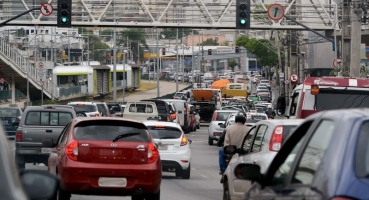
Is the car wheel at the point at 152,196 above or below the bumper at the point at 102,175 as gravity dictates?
below

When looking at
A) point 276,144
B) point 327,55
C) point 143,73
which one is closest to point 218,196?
point 276,144

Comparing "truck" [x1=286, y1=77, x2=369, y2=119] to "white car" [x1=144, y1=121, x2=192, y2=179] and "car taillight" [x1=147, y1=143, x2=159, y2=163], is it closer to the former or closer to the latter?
"white car" [x1=144, y1=121, x2=192, y2=179]

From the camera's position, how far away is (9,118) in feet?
112

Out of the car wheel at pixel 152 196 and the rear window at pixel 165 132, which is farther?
the rear window at pixel 165 132

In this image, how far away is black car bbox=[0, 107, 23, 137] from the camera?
3234cm

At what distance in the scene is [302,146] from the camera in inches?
228

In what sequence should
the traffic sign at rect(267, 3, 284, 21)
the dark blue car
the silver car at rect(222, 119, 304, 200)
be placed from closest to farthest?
1. the dark blue car
2. the silver car at rect(222, 119, 304, 200)
3. the traffic sign at rect(267, 3, 284, 21)

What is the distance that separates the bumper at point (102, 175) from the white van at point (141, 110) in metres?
23.5

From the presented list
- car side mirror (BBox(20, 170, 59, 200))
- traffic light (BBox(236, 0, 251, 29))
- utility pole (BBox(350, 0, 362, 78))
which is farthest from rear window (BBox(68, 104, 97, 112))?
car side mirror (BBox(20, 170, 59, 200))

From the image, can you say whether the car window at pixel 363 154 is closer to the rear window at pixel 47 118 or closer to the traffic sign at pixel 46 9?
the rear window at pixel 47 118

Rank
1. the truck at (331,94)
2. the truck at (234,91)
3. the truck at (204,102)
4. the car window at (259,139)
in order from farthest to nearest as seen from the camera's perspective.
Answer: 1. the truck at (234,91)
2. the truck at (204,102)
3. the truck at (331,94)
4. the car window at (259,139)

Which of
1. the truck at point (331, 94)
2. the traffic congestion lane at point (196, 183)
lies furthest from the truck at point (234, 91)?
the truck at point (331, 94)

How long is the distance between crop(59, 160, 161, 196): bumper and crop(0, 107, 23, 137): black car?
19.8 m

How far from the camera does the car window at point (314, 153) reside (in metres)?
5.22
